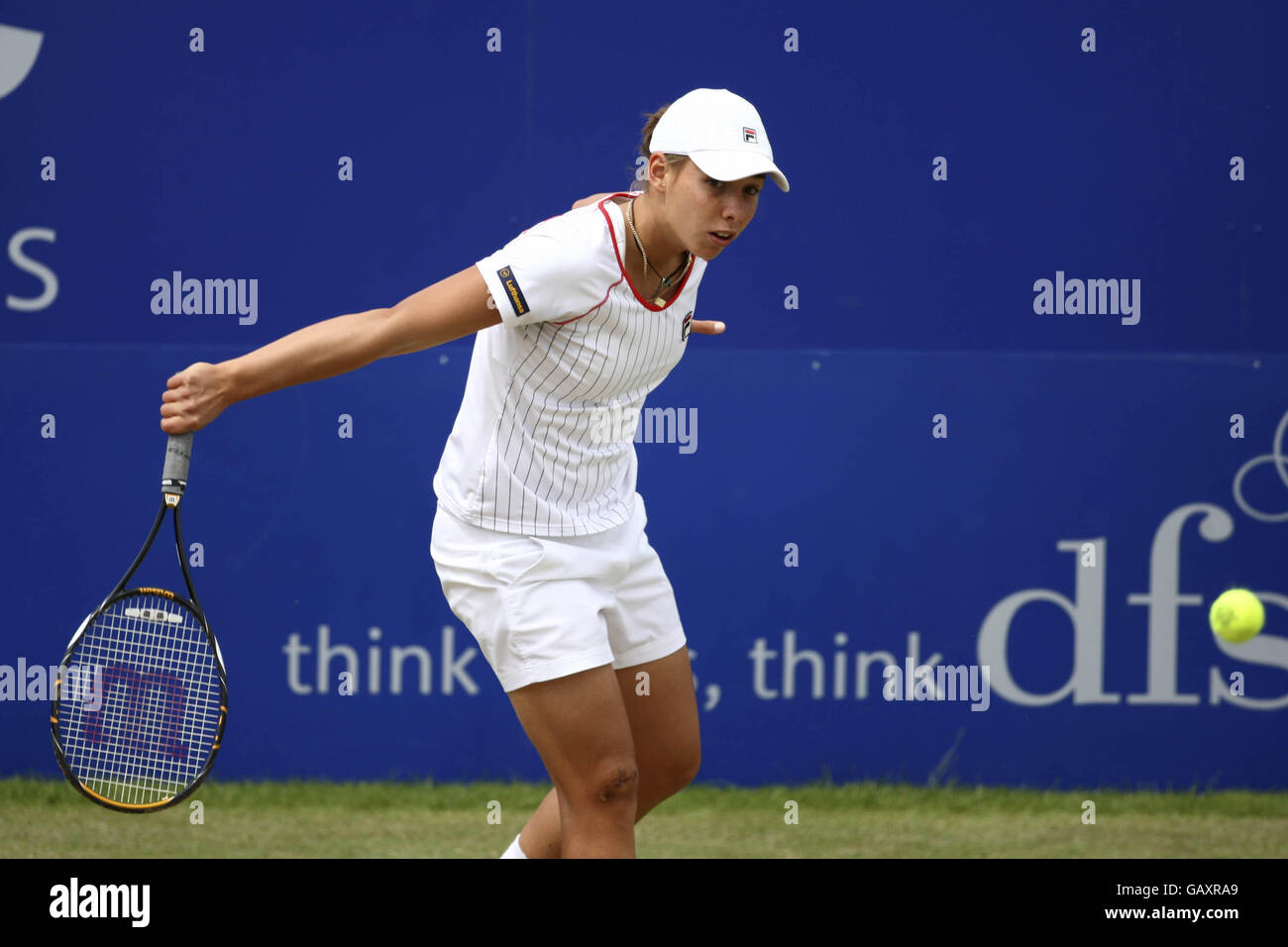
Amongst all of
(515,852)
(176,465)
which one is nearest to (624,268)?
(176,465)

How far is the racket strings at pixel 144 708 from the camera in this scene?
3492 mm

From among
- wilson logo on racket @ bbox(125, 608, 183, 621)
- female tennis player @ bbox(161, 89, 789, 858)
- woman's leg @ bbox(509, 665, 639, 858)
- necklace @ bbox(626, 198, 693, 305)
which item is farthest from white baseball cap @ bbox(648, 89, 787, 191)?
wilson logo on racket @ bbox(125, 608, 183, 621)

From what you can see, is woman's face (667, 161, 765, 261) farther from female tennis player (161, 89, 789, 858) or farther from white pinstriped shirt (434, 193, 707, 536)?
white pinstriped shirt (434, 193, 707, 536)

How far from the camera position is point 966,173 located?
4.54 m

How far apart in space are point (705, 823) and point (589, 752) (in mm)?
1837

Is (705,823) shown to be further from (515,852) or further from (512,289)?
(512,289)

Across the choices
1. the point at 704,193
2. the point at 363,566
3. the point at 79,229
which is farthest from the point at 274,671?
the point at 704,193

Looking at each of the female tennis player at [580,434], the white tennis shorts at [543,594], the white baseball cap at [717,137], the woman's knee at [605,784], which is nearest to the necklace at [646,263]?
the female tennis player at [580,434]

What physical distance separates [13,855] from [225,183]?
200cm

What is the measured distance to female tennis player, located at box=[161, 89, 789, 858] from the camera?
2453 mm

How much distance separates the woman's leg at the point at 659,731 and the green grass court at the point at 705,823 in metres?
1.16

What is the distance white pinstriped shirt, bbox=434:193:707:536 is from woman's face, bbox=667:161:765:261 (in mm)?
103

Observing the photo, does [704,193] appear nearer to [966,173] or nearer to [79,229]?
[966,173]
